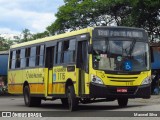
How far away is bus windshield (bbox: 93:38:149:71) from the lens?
18547 mm

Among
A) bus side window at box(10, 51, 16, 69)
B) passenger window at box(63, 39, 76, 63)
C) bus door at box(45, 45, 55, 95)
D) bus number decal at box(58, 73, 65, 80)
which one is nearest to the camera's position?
passenger window at box(63, 39, 76, 63)

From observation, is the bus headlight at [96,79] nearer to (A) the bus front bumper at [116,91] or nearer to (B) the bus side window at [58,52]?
(A) the bus front bumper at [116,91]

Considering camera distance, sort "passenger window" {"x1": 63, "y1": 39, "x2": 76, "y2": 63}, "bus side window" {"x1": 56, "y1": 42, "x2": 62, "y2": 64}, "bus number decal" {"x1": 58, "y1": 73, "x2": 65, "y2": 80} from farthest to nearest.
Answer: "bus side window" {"x1": 56, "y1": 42, "x2": 62, "y2": 64} → "bus number decal" {"x1": 58, "y1": 73, "x2": 65, "y2": 80} → "passenger window" {"x1": 63, "y1": 39, "x2": 76, "y2": 63}

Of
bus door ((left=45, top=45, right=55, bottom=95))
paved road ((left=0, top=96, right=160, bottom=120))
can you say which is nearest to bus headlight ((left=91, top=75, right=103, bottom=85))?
paved road ((left=0, top=96, right=160, bottom=120))

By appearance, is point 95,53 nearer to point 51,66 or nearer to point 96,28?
point 96,28

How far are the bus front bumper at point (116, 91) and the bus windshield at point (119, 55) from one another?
0.65 m

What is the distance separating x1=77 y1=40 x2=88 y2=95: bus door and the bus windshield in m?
0.48

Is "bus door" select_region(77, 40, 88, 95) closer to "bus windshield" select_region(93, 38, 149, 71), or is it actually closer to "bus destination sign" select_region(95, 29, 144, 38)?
"bus windshield" select_region(93, 38, 149, 71)

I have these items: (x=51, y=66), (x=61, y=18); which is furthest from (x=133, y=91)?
(x=61, y=18)

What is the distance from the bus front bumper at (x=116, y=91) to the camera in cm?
1831

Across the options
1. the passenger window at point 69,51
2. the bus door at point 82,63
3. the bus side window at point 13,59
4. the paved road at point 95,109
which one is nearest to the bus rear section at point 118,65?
the bus door at point 82,63

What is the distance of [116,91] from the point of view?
18594mm

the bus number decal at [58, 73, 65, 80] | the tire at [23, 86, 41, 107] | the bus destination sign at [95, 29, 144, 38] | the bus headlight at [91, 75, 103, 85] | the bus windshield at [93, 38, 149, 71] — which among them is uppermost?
the bus destination sign at [95, 29, 144, 38]

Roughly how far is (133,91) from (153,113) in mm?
2159
